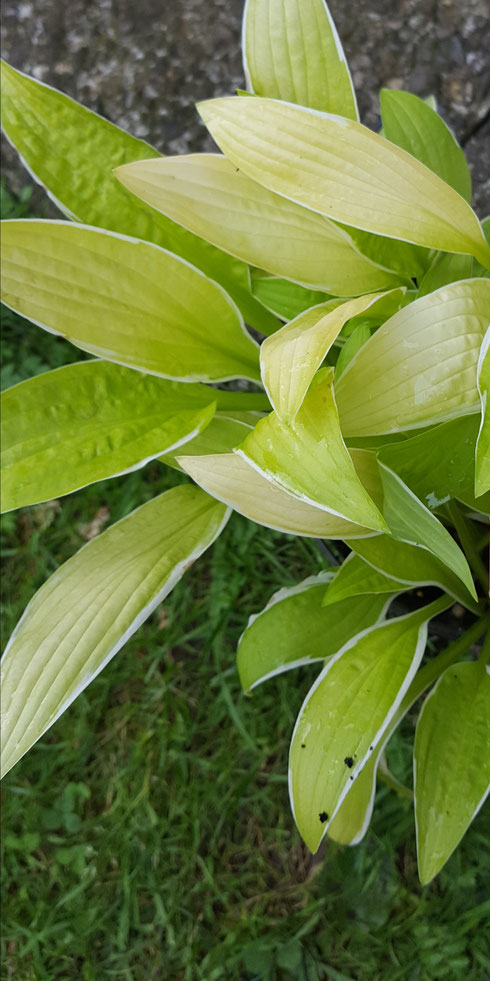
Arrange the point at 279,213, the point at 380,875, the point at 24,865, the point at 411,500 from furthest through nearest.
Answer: the point at 24,865 → the point at 380,875 → the point at 279,213 → the point at 411,500

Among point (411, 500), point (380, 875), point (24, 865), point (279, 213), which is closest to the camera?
point (411, 500)

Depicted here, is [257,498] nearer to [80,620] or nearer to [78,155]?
[80,620]

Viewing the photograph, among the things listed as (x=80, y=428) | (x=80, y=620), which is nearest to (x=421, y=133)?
(x=80, y=428)

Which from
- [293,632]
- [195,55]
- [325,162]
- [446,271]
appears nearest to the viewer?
[325,162]

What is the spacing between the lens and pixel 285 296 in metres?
0.78

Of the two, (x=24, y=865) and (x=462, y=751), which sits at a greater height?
(x=462, y=751)

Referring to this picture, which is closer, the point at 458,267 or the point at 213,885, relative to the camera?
the point at 458,267

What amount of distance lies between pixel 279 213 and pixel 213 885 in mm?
1000

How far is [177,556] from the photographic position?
737mm

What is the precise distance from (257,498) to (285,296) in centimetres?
24

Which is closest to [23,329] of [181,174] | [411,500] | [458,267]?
[181,174]

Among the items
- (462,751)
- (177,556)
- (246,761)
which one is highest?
(177,556)

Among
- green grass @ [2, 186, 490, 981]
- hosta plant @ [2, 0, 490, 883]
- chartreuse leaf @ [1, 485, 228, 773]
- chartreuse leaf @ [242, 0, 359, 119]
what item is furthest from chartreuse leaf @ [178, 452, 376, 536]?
green grass @ [2, 186, 490, 981]

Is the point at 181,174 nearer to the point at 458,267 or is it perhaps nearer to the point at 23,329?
the point at 458,267
